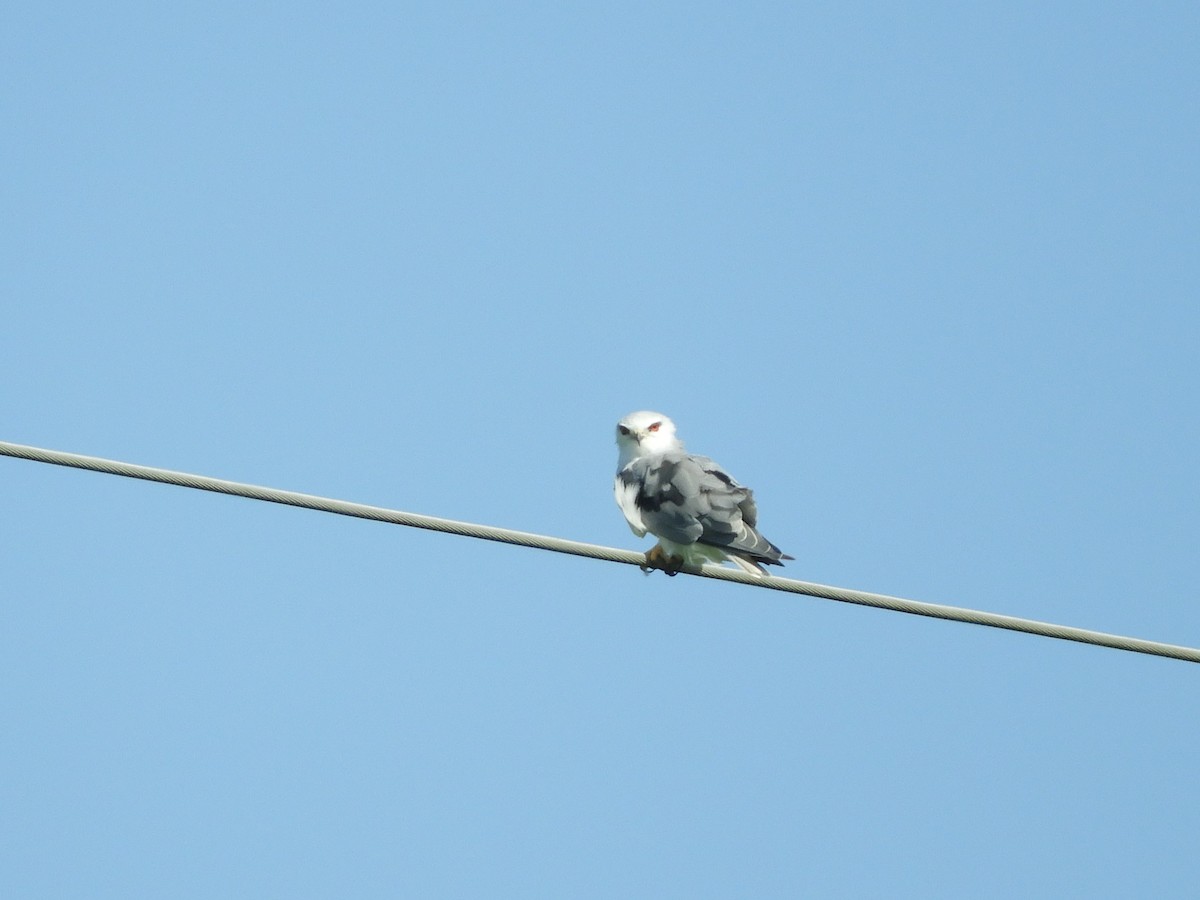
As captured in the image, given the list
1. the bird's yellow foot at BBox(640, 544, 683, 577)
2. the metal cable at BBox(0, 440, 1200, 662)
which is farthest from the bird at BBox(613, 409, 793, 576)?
the metal cable at BBox(0, 440, 1200, 662)

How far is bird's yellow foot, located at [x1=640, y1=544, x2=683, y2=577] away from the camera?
11250mm

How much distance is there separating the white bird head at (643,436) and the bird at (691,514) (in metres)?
0.67

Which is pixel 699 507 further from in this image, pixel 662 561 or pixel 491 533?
pixel 491 533

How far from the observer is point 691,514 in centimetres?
1098

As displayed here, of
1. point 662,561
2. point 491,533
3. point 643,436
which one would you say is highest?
point 643,436

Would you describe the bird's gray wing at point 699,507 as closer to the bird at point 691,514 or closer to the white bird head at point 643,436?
the bird at point 691,514

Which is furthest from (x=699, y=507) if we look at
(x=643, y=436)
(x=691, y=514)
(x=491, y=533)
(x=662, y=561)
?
(x=491, y=533)

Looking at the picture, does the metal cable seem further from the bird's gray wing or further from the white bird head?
the white bird head

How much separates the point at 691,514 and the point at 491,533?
8.37ft

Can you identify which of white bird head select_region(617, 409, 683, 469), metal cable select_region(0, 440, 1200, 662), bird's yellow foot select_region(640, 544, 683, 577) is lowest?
metal cable select_region(0, 440, 1200, 662)

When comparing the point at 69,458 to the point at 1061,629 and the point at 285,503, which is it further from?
the point at 1061,629

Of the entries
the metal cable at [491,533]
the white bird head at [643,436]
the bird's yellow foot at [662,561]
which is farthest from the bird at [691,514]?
the metal cable at [491,533]

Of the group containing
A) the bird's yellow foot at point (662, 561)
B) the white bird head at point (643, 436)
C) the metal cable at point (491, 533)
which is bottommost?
the metal cable at point (491, 533)

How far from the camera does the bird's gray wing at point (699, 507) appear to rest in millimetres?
10883
